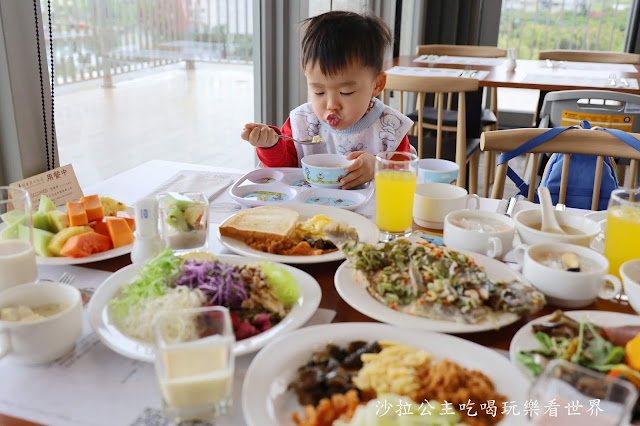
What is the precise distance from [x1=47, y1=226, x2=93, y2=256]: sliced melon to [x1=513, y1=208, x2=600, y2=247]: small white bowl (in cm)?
93

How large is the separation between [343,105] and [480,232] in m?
0.84

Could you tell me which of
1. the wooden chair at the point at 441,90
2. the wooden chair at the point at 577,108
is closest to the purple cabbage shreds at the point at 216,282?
the wooden chair at the point at 441,90

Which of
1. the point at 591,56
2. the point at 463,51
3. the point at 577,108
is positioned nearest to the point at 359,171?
the point at 577,108

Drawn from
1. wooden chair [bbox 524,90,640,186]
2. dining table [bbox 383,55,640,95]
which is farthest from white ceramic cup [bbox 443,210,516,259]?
dining table [bbox 383,55,640,95]

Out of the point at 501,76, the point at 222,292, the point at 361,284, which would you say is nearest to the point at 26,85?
the point at 222,292

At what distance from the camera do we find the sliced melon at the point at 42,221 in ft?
3.81

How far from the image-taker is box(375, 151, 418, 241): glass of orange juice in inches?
48.8

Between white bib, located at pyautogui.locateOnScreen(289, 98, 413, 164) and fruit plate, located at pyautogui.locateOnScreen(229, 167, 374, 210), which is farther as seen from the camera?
white bib, located at pyautogui.locateOnScreen(289, 98, 413, 164)

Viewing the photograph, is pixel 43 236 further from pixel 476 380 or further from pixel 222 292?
pixel 476 380

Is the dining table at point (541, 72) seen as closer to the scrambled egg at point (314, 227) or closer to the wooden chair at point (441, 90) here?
the wooden chair at point (441, 90)

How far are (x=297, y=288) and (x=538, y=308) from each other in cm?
41

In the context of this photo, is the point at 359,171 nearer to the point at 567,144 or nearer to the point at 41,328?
the point at 567,144

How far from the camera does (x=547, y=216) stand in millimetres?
1179

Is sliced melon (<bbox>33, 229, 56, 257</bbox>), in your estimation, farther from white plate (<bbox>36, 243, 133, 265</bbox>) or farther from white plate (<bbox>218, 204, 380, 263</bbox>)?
white plate (<bbox>218, 204, 380, 263</bbox>)
